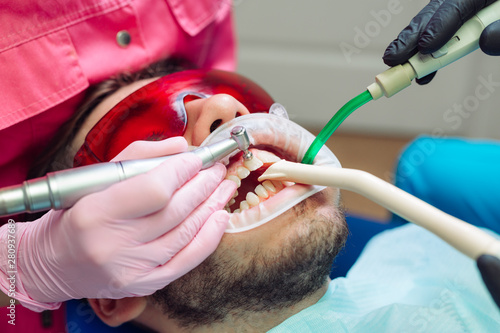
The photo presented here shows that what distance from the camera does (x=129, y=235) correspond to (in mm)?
825

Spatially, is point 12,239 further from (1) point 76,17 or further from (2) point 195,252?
(1) point 76,17

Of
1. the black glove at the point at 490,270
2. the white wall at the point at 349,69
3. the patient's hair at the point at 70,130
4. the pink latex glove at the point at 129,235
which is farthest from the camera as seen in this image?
the white wall at the point at 349,69

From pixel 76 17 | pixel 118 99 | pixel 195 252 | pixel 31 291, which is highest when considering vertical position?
pixel 76 17

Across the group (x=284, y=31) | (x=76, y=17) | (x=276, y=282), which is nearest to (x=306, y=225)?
(x=276, y=282)

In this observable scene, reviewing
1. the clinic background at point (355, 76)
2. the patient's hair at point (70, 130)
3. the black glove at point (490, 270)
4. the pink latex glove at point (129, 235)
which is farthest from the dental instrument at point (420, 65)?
the clinic background at point (355, 76)

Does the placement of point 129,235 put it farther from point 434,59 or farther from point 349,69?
point 349,69

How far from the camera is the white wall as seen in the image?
2574 millimetres

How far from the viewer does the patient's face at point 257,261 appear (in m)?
0.95

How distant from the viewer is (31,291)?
928mm

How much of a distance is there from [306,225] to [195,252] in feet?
0.72

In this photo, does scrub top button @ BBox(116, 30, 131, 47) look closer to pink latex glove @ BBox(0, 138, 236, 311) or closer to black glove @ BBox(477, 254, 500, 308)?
pink latex glove @ BBox(0, 138, 236, 311)

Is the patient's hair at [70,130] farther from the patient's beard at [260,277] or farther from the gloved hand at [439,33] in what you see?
the gloved hand at [439,33]

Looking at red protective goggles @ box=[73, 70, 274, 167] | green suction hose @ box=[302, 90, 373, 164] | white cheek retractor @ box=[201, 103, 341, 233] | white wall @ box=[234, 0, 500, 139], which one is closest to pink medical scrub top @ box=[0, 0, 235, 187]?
red protective goggles @ box=[73, 70, 274, 167]

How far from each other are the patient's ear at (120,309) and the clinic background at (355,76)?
→ 170 centimetres
